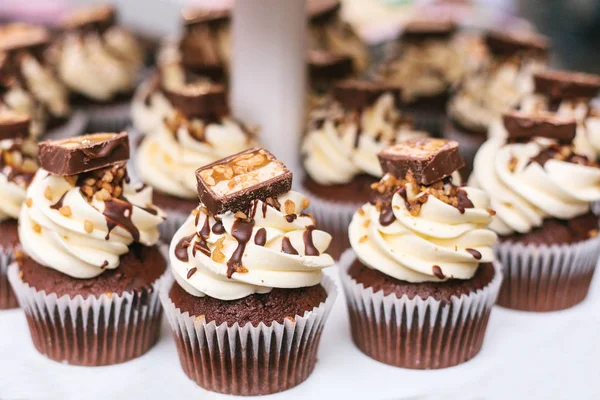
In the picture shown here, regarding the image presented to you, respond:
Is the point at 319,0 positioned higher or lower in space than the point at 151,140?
higher

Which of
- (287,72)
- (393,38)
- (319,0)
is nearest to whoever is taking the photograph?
(287,72)

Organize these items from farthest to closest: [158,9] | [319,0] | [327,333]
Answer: [158,9], [319,0], [327,333]

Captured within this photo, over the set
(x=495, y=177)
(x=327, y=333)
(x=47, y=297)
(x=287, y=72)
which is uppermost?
(x=287, y=72)

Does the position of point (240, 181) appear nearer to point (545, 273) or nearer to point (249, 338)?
point (249, 338)

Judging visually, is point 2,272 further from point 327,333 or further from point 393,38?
point 393,38

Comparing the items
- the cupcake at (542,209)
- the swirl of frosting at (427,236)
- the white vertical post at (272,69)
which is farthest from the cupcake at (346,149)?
the swirl of frosting at (427,236)

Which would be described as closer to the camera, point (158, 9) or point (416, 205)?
point (416, 205)

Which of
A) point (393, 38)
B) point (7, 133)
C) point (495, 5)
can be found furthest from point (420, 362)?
point (495, 5)

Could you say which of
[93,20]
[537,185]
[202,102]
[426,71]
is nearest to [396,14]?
[426,71]

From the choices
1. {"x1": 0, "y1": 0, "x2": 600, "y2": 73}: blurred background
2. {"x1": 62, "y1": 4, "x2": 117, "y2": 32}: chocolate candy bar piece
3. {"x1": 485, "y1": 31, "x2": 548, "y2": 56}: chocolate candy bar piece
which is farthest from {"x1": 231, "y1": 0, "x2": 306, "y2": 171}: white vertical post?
{"x1": 0, "y1": 0, "x2": 600, "y2": 73}: blurred background
